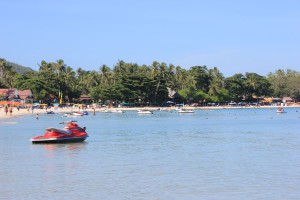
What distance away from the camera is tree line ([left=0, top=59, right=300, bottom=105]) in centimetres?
14612

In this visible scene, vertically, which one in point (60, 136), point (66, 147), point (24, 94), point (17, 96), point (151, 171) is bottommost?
point (151, 171)

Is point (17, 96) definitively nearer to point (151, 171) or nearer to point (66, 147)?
point (66, 147)

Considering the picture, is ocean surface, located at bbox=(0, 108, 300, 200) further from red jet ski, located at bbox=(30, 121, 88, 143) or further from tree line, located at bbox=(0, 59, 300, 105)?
tree line, located at bbox=(0, 59, 300, 105)

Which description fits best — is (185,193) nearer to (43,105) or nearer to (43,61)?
(43,105)

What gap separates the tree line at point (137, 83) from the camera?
479 ft

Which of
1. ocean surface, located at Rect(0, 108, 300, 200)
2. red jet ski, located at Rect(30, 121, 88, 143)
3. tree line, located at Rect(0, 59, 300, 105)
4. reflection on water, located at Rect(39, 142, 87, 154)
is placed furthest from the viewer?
tree line, located at Rect(0, 59, 300, 105)

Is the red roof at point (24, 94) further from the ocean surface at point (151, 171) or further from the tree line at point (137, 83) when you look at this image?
the ocean surface at point (151, 171)

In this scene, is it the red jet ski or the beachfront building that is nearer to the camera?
the red jet ski

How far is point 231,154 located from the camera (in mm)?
36562

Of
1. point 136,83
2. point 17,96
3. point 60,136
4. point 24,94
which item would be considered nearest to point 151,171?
point 60,136

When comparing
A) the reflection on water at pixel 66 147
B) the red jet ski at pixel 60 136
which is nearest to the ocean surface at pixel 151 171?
the reflection on water at pixel 66 147

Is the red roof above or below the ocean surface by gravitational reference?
above

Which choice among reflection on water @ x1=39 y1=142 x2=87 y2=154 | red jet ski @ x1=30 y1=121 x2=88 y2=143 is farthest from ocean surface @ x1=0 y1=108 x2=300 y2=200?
red jet ski @ x1=30 y1=121 x2=88 y2=143

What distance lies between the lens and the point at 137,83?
144375 millimetres
